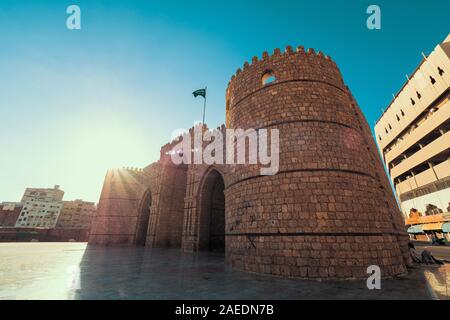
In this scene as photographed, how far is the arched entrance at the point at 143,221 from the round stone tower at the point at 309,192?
14.3 m

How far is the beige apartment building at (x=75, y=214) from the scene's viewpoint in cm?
6197

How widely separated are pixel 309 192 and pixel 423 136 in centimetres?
2823

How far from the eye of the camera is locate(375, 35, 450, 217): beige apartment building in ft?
69.6

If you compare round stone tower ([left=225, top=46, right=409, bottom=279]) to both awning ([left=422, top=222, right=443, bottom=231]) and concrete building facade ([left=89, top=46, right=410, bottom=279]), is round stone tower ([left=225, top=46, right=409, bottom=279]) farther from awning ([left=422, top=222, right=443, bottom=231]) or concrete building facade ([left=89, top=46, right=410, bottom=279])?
awning ([left=422, top=222, right=443, bottom=231])

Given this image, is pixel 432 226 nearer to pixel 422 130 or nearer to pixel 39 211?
pixel 422 130

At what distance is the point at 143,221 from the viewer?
19.5m

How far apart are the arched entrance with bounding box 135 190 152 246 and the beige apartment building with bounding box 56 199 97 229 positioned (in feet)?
178

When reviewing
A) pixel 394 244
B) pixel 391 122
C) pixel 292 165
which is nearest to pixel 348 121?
pixel 292 165

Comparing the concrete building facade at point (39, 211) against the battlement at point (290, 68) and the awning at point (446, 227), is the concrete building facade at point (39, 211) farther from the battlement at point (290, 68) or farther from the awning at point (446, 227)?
the awning at point (446, 227)

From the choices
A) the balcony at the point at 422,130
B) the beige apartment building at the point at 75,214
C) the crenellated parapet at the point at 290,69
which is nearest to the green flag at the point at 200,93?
the crenellated parapet at the point at 290,69

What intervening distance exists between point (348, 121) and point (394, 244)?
4065 mm

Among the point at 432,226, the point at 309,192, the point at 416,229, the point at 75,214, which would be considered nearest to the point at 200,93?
the point at 309,192
